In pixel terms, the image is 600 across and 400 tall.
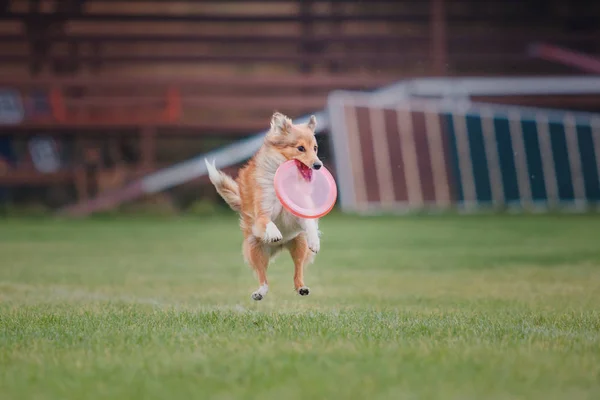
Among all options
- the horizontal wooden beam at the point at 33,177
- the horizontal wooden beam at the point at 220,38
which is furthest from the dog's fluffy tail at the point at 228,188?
the horizontal wooden beam at the point at 220,38

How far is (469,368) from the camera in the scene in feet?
12.2

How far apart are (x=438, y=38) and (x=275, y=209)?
17.8 m

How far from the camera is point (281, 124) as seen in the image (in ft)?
19.1

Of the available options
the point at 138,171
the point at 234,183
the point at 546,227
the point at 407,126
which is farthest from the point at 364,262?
the point at 138,171

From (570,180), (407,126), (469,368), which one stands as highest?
(469,368)

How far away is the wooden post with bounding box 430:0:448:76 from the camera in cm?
2288

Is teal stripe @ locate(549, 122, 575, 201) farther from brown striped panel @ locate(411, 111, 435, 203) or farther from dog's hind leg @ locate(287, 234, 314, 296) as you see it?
dog's hind leg @ locate(287, 234, 314, 296)

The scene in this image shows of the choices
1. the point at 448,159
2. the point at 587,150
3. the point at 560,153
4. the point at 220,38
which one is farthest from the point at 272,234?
the point at 220,38

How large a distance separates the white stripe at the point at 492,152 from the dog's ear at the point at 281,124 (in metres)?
13.7

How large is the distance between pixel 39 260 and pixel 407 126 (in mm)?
9996

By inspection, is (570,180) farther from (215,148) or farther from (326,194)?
(326,194)

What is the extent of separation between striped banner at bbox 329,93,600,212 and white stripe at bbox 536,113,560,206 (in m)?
0.02

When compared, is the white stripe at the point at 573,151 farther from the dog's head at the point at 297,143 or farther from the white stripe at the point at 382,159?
the dog's head at the point at 297,143

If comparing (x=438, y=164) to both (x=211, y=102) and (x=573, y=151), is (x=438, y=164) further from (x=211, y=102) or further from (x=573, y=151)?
(x=211, y=102)
